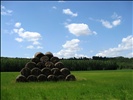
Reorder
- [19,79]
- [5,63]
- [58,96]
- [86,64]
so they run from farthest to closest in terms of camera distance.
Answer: [86,64], [5,63], [19,79], [58,96]

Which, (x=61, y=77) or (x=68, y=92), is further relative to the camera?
(x=61, y=77)

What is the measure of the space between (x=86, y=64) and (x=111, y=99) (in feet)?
277

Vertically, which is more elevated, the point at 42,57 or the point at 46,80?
the point at 42,57

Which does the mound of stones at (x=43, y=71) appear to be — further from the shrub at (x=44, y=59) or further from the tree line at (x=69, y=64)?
the tree line at (x=69, y=64)

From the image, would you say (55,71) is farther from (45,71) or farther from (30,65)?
(30,65)

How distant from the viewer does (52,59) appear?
84.4 feet

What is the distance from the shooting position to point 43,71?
23.1m

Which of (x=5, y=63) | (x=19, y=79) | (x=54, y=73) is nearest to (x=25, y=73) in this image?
(x=19, y=79)

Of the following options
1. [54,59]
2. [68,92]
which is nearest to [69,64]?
[54,59]

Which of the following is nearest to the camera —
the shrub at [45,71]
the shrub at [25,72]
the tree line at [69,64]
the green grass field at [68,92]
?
the green grass field at [68,92]

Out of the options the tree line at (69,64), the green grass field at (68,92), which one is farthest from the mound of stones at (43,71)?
the tree line at (69,64)

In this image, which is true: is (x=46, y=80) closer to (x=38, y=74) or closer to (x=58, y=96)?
(x=38, y=74)

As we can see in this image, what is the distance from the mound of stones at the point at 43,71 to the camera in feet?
73.2

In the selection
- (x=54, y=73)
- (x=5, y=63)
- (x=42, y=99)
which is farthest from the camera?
(x=5, y=63)
